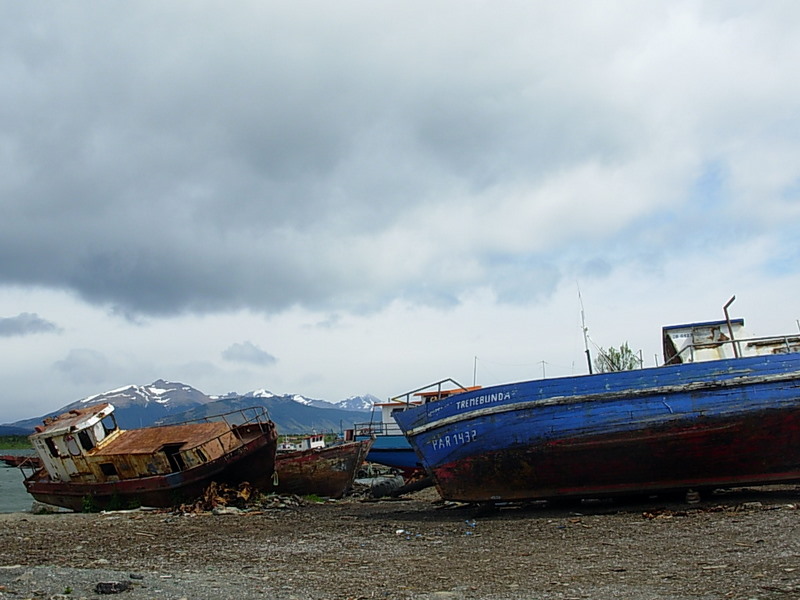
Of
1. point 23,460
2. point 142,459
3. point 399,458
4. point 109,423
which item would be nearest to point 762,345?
point 142,459

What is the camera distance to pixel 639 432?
38.1ft

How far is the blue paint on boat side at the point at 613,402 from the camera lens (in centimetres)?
1134

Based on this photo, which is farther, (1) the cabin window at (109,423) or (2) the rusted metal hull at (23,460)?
(2) the rusted metal hull at (23,460)

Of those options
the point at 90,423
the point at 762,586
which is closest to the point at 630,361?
the point at 90,423

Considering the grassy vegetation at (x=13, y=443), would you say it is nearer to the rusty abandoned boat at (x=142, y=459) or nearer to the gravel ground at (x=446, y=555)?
the rusty abandoned boat at (x=142, y=459)

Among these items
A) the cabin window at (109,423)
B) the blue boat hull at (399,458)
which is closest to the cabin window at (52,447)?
the cabin window at (109,423)

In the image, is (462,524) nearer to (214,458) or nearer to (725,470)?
(725,470)

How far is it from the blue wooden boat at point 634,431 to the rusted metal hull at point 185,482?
304 inches

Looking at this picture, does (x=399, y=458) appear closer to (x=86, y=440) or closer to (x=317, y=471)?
(x=317, y=471)

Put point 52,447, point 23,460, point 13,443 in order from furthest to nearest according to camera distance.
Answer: point 13,443, point 23,460, point 52,447

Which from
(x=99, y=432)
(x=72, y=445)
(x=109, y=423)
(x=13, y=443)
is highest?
(x=13, y=443)

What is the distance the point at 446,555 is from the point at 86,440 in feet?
51.5

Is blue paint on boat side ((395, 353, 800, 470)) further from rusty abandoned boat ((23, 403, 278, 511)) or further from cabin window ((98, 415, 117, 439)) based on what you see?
cabin window ((98, 415, 117, 439))

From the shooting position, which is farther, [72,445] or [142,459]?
[72,445]
